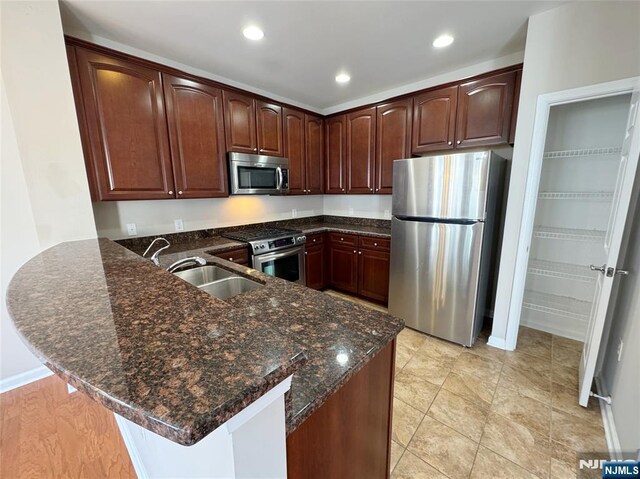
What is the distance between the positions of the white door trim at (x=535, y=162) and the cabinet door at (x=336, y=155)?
6.62 ft

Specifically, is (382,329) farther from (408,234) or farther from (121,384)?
(408,234)

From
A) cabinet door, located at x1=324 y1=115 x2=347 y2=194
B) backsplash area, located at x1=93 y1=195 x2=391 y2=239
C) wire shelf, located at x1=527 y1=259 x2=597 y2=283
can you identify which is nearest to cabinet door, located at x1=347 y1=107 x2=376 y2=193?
cabinet door, located at x1=324 y1=115 x2=347 y2=194

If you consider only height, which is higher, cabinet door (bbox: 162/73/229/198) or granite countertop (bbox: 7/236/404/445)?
cabinet door (bbox: 162/73/229/198)

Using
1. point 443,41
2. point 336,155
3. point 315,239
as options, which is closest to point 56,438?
point 315,239

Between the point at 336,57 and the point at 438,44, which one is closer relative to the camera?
the point at 438,44

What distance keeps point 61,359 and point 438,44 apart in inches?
113

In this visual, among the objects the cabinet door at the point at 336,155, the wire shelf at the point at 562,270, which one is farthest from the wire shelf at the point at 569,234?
the cabinet door at the point at 336,155

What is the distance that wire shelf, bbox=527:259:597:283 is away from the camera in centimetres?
242

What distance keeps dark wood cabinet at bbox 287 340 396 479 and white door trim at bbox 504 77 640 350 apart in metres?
1.80

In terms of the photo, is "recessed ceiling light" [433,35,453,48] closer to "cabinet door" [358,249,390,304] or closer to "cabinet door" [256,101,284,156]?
"cabinet door" [256,101,284,156]

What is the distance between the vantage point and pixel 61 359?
48cm

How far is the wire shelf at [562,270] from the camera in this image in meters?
2.42

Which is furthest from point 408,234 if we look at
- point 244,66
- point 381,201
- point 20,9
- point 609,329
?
point 20,9

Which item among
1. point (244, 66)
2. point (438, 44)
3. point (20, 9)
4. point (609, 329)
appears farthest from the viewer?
point (244, 66)
